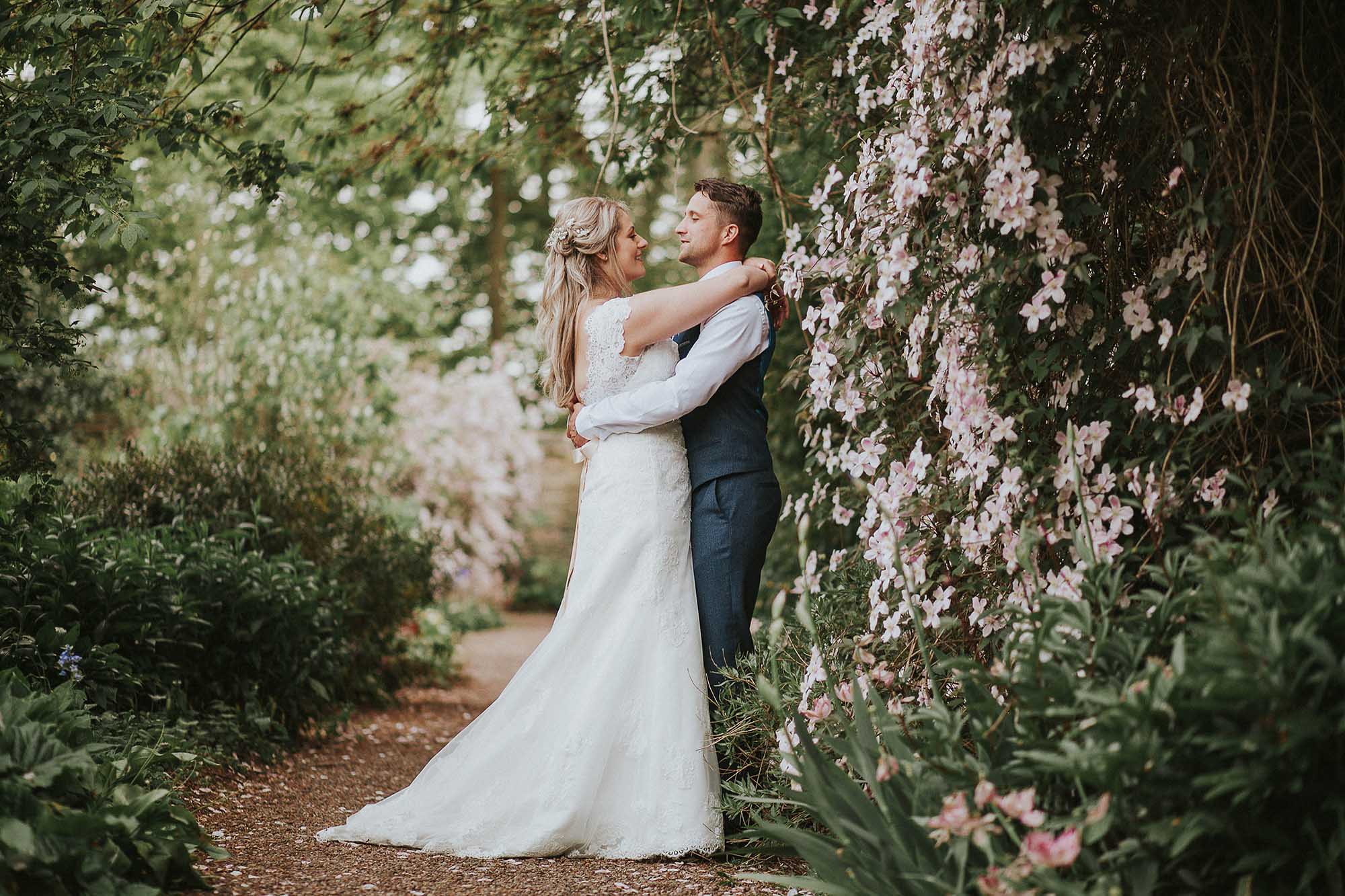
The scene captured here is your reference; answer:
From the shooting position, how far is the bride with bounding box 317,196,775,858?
11.3 feet

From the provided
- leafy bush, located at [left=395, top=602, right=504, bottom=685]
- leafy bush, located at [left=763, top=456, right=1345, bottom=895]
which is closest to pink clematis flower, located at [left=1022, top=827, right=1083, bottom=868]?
leafy bush, located at [left=763, top=456, right=1345, bottom=895]

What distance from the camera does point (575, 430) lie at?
156 inches

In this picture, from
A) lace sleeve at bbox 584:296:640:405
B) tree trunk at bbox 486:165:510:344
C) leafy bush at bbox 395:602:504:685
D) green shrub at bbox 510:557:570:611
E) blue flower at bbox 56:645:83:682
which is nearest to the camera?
blue flower at bbox 56:645:83:682

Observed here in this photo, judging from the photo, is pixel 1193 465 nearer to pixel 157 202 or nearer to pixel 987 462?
pixel 987 462

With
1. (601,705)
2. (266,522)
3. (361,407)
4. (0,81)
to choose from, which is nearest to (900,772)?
(601,705)

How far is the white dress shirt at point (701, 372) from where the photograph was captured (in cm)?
368

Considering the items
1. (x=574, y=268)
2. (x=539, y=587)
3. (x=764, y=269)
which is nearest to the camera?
(x=764, y=269)

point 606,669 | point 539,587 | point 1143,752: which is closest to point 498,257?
point 539,587

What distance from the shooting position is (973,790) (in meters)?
2.40

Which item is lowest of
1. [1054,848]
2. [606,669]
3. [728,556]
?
[1054,848]

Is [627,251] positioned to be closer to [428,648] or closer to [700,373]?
[700,373]

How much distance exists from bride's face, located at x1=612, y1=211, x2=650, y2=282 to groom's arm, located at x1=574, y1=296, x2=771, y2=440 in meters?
0.38

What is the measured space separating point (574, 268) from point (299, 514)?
3.08 metres

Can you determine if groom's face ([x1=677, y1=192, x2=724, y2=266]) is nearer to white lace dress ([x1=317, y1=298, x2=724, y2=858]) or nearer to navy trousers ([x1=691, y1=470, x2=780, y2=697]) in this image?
white lace dress ([x1=317, y1=298, x2=724, y2=858])
